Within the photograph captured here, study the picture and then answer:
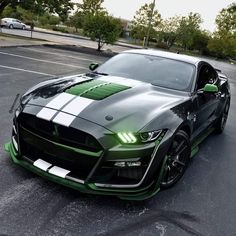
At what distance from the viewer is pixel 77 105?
346 cm

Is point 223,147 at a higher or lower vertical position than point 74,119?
lower

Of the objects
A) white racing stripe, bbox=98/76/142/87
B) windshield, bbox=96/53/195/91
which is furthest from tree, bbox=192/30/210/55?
white racing stripe, bbox=98/76/142/87

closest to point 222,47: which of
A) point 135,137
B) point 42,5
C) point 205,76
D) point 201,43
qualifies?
point 201,43

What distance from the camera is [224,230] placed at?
3.34m

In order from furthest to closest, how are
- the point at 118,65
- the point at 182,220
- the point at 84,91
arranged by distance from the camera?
the point at 118,65 → the point at 84,91 → the point at 182,220

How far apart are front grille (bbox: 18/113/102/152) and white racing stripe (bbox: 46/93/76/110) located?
0.66 ft

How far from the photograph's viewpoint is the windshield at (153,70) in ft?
15.5

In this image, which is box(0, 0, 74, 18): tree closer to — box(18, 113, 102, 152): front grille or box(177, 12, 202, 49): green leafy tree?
box(18, 113, 102, 152): front grille

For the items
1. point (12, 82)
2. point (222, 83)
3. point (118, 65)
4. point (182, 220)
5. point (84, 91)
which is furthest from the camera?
point (12, 82)

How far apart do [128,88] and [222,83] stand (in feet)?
9.87

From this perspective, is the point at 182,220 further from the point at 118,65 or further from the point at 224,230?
the point at 118,65

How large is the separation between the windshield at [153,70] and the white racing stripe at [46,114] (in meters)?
1.70

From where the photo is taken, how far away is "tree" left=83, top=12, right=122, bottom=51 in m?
24.0

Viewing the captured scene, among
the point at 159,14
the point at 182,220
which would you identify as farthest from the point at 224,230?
the point at 159,14
